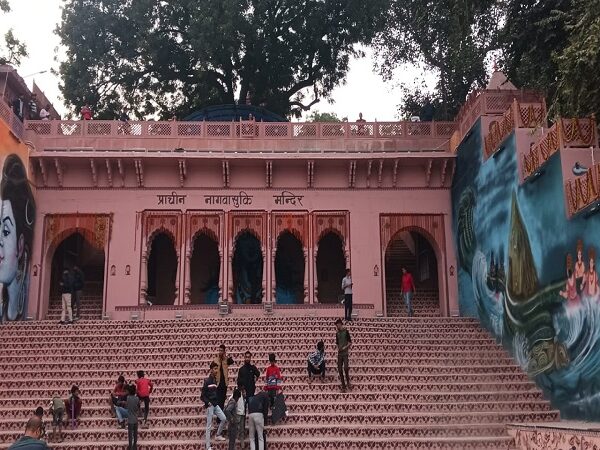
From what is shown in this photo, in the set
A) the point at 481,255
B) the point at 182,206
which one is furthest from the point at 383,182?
the point at 182,206

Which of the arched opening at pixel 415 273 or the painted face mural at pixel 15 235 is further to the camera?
the arched opening at pixel 415 273

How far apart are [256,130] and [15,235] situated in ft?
23.7

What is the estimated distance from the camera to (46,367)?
13641 mm

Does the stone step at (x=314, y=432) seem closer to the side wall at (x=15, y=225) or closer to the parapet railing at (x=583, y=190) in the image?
the parapet railing at (x=583, y=190)

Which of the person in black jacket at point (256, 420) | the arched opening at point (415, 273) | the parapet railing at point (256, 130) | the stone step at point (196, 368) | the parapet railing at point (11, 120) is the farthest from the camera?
the arched opening at point (415, 273)

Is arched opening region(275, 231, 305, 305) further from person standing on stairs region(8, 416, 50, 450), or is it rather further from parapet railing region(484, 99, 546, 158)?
person standing on stairs region(8, 416, 50, 450)

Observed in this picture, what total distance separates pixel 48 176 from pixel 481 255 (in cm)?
1209

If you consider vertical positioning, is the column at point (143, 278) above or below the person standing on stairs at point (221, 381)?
above

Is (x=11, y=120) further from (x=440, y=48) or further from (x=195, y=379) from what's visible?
(x=440, y=48)

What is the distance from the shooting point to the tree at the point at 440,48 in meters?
19.6

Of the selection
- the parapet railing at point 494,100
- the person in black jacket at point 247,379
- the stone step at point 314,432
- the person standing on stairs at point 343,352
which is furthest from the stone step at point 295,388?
the parapet railing at point 494,100

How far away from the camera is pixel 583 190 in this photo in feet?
37.2

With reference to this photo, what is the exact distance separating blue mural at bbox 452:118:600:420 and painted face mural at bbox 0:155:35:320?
11734 mm

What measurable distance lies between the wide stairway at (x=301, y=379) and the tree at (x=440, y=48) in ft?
26.7
